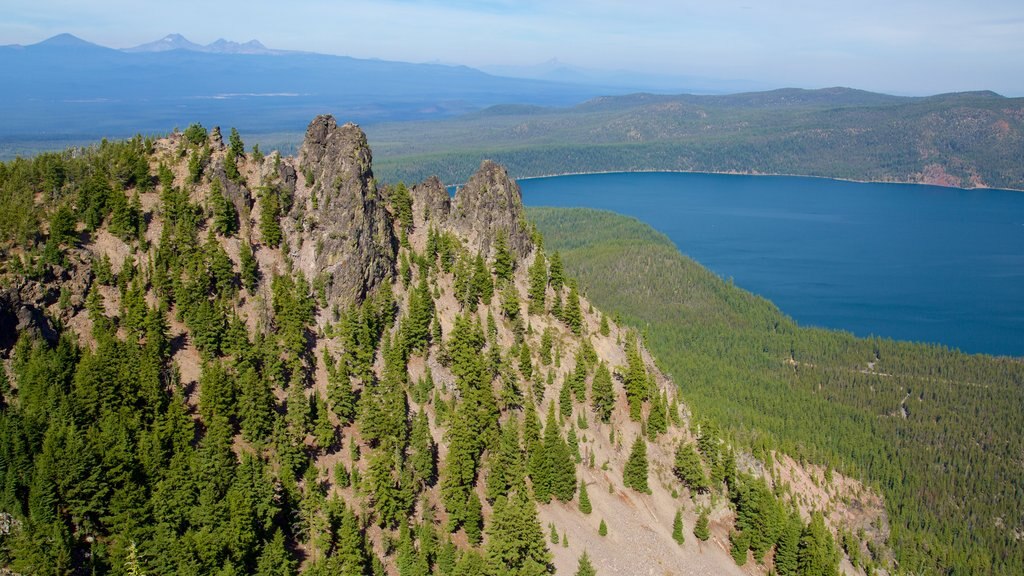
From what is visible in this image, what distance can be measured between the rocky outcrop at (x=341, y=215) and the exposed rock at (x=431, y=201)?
1261cm

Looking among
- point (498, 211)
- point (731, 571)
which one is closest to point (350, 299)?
point (498, 211)

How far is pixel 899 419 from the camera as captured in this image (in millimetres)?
158500

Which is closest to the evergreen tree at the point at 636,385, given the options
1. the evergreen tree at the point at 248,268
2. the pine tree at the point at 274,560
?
the evergreen tree at the point at 248,268

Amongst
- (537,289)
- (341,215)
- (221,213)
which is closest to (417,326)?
(341,215)

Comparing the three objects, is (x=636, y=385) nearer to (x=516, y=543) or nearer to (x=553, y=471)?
(x=553, y=471)

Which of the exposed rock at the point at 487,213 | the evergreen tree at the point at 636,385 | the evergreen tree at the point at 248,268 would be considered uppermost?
the exposed rock at the point at 487,213

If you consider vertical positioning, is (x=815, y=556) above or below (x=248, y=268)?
below

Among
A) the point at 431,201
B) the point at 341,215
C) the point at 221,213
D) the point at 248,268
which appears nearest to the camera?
the point at 248,268

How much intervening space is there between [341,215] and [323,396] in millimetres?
21471

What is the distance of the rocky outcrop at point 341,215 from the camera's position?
85688mm

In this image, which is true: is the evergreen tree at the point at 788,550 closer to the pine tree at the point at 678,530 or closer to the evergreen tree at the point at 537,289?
the pine tree at the point at 678,530

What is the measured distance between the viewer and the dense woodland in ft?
403

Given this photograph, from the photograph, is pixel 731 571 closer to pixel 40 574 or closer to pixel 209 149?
pixel 40 574

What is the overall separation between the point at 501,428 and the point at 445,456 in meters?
7.35
